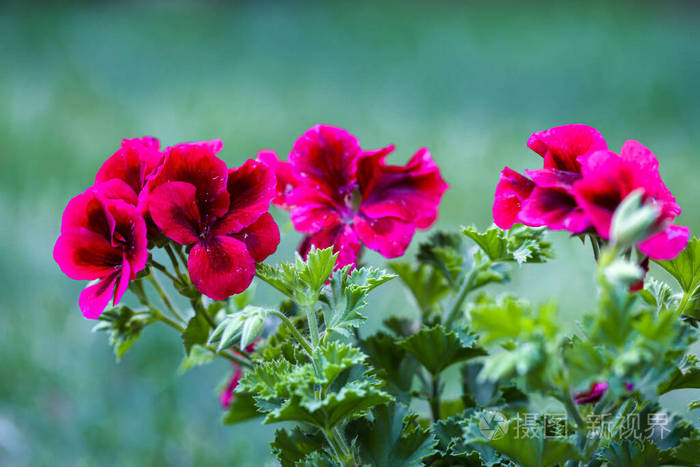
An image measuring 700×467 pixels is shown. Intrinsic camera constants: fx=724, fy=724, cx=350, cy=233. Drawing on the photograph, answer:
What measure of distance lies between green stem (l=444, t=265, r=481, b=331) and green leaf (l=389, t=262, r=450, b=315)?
0.20ft

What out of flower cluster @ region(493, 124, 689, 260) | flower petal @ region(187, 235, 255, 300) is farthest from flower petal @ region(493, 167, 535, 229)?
flower petal @ region(187, 235, 255, 300)

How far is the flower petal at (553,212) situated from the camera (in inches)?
20.1

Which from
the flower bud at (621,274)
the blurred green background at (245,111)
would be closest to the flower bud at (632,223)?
the flower bud at (621,274)

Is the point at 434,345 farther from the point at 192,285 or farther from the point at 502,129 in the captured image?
the point at 502,129

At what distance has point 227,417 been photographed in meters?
0.78

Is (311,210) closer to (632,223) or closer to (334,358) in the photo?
(334,358)

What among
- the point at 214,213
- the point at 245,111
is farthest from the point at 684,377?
the point at 245,111

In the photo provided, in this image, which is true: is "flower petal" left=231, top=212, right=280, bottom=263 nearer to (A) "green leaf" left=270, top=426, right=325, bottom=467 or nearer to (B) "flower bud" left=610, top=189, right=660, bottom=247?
(A) "green leaf" left=270, top=426, right=325, bottom=467

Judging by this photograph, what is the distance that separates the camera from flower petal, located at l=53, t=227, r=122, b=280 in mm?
594

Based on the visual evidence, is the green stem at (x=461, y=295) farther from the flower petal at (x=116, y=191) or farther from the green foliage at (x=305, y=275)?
the flower petal at (x=116, y=191)

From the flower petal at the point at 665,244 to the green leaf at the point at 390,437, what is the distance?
248 mm

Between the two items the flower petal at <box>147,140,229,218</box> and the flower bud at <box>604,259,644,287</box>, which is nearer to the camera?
the flower bud at <box>604,259,644,287</box>

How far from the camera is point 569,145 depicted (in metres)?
0.58

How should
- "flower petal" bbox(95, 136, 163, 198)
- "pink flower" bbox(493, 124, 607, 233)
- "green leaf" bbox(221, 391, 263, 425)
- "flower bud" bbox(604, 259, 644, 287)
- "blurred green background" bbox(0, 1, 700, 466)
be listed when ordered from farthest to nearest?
1. "blurred green background" bbox(0, 1, 700, 466)
2. "green leaf" bbox(221, 391, 263, 425)
3. "flower petal" bbox(95, 136, 163, 198)
4. "pink flower" bbox(493, 124, 607, 233)
5. "flower bud" bbox(604, 259, 644, 287)
